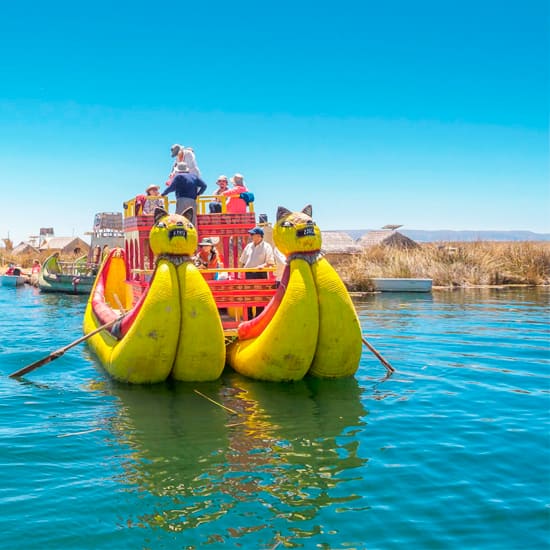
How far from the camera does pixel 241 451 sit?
6.89 meters

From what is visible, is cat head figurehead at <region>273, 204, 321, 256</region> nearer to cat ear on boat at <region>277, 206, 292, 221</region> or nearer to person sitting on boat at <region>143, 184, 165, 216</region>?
cat ear on boat at <region>277, 206, 292, 221</region>

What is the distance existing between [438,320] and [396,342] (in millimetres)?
4897

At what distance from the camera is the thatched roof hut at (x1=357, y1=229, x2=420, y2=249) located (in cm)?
4310

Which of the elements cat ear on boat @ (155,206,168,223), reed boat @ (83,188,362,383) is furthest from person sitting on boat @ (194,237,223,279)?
cat ear on boat @ (155,206,168,223)

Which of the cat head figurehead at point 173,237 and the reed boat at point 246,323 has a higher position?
the cat head figurehead at point 173,237

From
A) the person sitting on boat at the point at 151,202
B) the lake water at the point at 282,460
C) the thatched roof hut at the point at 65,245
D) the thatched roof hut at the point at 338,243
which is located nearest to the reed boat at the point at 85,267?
the thatched roof hut at the point at 338,243

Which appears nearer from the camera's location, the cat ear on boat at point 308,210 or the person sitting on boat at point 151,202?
the cat ear on boat at point 308,210

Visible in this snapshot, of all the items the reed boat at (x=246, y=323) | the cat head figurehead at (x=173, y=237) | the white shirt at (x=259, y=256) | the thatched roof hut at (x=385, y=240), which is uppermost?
the thatched roof hut at (x=385, y=240)

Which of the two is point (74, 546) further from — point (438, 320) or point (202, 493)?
point (438, 320)

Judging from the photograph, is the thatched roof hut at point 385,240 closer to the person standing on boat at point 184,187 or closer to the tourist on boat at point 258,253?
the person standing on boat at point 184,187

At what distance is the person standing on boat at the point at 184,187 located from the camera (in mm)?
11984

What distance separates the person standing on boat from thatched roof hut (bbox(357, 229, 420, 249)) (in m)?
31.1

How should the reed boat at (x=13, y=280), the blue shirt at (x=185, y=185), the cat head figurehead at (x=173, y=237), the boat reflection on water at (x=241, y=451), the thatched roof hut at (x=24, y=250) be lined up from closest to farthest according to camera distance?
the boat reflection on water at (x=241, y=451) → the cat head figurehead at (x=173, y=237) → the blue shirt at (x=185, y=185) → the reed boat at (x=13, y=280) → the thatched roof hut at (x=24, y=250)

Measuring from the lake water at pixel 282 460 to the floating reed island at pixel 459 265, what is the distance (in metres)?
21.1
